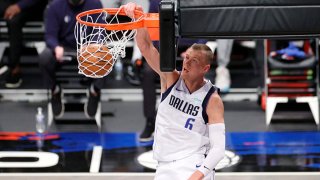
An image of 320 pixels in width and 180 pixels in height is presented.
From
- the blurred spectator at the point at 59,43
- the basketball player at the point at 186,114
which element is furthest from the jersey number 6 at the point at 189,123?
the blurred spectator at the point at 59,43

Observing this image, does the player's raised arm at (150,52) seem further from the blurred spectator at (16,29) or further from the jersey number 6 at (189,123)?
the blurred spectator at (16,29)

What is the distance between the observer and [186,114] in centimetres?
557

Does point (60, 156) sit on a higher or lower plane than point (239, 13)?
lower

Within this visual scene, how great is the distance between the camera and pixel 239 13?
4477 mm

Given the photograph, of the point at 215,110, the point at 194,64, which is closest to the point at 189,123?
the point at 215,110

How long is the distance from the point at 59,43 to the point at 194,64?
179 inches

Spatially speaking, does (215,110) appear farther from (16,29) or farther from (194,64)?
(16,29)

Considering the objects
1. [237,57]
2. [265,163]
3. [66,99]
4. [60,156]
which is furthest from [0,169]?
[237,57]

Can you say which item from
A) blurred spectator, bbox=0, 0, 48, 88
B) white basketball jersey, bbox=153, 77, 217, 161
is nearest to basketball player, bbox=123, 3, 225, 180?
white basketball jersey, bbox=153, 77, 217, 161

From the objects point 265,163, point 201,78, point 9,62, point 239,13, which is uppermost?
point 239,13

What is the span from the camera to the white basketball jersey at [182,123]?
219 inches

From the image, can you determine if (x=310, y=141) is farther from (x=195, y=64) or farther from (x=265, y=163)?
(x=195, y=64)

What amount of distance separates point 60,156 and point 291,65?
311cm

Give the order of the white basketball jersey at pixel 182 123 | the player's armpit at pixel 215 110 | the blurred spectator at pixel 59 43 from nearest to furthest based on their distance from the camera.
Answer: the player's armpit at pixel 215 110
the white basketball jersey at pixel 182 123
the blurred spectator at pixel 59 43
